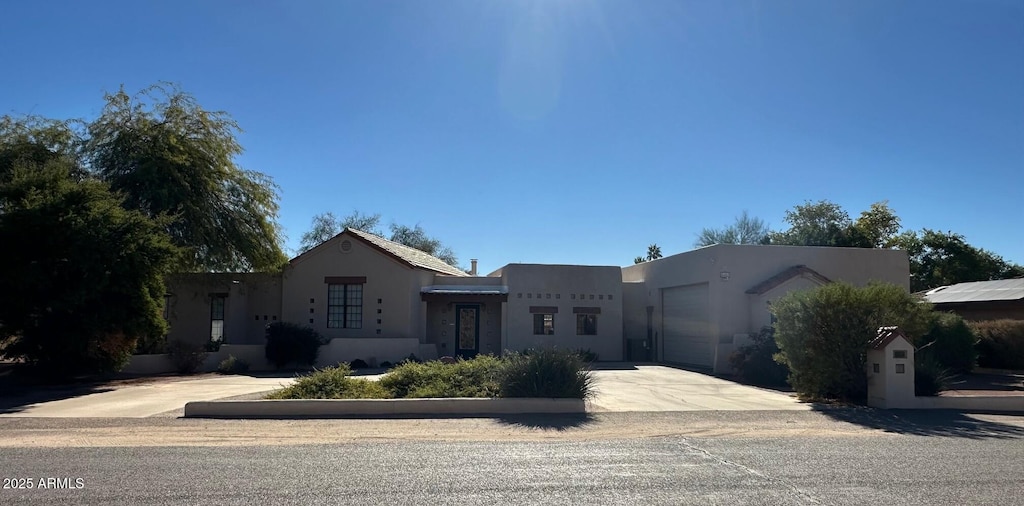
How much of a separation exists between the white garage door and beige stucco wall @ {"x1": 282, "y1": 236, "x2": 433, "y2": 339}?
956 centimetres

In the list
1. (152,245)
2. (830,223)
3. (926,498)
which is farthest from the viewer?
(830,223)

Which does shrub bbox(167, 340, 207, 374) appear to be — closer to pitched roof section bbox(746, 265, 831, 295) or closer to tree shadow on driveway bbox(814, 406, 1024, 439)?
pitched roof section bbox(746, 265, 831, 295)

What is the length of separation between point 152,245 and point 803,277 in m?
19.9

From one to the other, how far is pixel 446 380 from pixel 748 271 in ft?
44.6

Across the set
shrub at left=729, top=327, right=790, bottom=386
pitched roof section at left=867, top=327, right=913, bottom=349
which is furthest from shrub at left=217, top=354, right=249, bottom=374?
pitched roof section at left=867, top=327, right=913, bottom=349

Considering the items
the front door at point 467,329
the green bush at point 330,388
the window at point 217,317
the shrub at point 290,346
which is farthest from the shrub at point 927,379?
the window at point 217,317

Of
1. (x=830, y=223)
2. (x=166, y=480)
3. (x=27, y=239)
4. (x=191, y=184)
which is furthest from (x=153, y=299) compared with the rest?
(x=830, y=223)

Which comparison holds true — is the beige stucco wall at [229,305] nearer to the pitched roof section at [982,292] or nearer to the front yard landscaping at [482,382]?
the front yard landscaping at [482,382]

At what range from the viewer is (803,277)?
80.5 ft

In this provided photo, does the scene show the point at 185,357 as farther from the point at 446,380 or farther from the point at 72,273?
the point at 446,380

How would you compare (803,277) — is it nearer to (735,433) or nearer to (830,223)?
(735,433)

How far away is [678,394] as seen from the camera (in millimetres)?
17156

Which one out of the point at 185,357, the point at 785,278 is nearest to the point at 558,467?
the point at 785,278

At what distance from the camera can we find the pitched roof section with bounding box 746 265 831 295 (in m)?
24.3
